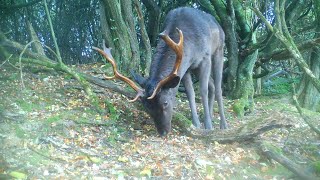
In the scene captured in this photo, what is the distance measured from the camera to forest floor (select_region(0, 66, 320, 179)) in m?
5.06

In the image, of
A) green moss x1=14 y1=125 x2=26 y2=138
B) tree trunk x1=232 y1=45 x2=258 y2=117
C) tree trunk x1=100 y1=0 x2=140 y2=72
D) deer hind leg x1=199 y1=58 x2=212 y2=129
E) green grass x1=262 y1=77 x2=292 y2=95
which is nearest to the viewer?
green moss x1=14 y1=125 x2=26 y2=138

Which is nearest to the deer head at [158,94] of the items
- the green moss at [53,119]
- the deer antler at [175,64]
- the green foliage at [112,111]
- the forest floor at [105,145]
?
the deer antler at [175,64]

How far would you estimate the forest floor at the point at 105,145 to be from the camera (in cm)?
506

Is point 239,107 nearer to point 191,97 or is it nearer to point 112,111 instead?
point 191,97

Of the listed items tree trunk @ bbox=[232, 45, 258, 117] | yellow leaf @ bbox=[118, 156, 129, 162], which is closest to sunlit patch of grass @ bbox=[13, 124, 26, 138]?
yellow leaf @ bbox=[118, 156, 129, 162]

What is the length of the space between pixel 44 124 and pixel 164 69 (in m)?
1.94

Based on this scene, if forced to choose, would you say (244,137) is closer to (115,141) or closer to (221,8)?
(115,141)

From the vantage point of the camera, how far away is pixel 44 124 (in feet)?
19.8

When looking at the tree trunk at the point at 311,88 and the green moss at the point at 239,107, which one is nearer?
A: the green moss at the point at 239,107

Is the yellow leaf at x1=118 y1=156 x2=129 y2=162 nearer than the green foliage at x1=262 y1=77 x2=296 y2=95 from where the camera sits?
Yes

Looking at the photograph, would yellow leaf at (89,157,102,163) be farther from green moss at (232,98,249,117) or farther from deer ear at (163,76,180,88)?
green moss at (232,98,249,117)

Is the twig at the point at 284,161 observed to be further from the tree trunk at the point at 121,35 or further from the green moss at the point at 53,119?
the tree trunk at the point at 121,35

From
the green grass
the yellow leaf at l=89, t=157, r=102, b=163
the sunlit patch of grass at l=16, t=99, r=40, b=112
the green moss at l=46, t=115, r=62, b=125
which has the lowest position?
the yellow leaf at l=89, t=157, r=102, b=163

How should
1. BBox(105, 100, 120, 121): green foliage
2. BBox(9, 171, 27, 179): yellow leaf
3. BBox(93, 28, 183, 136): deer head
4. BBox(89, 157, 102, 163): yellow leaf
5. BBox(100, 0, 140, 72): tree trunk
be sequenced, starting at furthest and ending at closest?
BBox(100, 0, 140, 72): tree trunk < BBox(105, 100, 120, 121): green foliage < BBox(93, 28, 183, 136): deer head < BBox(89, 157, 102, 163): yellow leaf < BBox(9, 171, 27, 179): yellow leaf
